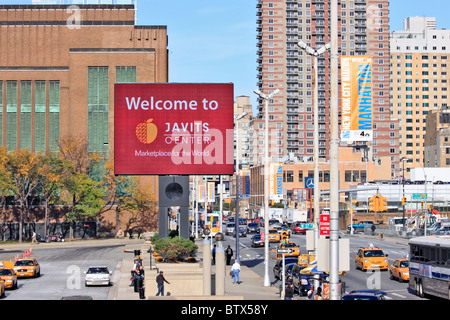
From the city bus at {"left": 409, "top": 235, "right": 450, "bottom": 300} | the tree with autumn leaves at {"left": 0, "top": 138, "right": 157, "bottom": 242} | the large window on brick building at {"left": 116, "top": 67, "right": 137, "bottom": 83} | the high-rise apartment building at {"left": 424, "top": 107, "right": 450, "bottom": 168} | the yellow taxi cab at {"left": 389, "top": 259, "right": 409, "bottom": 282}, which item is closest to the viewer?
the city bus at {"left": 409, "top": 235, "right": 450, "bottom": 300}

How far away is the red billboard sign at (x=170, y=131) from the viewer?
4619 centimetres

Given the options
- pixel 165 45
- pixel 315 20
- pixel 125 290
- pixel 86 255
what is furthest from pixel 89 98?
pixel 315 20

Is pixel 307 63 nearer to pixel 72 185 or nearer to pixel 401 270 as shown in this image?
pixel 72 185

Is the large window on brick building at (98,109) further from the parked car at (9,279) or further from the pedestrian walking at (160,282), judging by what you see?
the pedestrian walking at (160,282)

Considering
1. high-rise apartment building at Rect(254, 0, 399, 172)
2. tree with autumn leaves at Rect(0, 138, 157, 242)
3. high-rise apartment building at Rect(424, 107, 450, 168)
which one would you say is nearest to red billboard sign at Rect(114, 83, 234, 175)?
tree with autumn leaves at Rect(0, 138, 157, 242)

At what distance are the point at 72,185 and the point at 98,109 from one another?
625 inches

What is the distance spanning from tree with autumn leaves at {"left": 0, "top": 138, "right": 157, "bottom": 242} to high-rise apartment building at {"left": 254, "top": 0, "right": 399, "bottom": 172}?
8280cm

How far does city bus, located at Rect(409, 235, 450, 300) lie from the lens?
31.3 m

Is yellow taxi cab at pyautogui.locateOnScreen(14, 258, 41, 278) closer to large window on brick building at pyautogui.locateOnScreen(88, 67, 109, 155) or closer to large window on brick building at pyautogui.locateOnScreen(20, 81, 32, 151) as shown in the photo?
large window on brick building at pyautogui.locateOnScreen(88, 67, 109, 155)

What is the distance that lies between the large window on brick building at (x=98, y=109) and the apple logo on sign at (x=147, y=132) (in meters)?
62.4

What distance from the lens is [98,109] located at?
356ft

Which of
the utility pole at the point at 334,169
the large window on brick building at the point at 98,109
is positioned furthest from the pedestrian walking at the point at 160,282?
the large window on brick building at the point at 98,109

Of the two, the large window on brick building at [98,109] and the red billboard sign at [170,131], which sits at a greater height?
the large window on brick building at [98,109]

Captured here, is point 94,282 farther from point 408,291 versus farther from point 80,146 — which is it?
point 80,146
